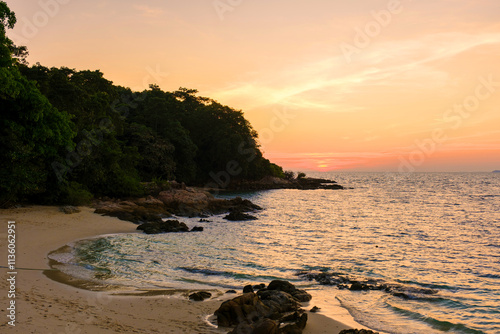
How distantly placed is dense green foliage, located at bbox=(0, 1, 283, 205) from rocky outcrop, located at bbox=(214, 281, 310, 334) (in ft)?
51.6

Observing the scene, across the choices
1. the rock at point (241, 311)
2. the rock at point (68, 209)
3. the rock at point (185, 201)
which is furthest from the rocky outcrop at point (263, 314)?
the rock at point (185, 201)

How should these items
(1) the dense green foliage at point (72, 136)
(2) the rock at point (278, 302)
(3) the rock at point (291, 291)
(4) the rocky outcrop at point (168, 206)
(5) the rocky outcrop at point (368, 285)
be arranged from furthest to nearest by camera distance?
(4) the rocky outcrop at point (168, 206), (1) the dense green foliage at point (72, 136), (5) the rocky outcrop at point (368, 285), (3) the rock at point (291, 291), (2) the rock at point (278, 302)

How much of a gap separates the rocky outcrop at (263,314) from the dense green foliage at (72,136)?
15.7 meters

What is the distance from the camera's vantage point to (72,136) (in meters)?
24.1

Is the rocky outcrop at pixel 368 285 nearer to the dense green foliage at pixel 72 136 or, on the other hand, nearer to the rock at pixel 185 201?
the dense green foliage at pixel 72 136

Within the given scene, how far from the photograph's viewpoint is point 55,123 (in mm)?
22406

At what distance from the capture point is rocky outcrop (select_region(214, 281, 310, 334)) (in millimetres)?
7661

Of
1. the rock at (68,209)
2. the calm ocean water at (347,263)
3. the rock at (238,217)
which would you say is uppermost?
the rock at (68,209)

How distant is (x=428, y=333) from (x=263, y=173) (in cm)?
7800

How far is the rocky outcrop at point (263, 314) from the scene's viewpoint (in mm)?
7661

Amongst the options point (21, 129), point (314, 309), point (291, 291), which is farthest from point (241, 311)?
point (21, 129)

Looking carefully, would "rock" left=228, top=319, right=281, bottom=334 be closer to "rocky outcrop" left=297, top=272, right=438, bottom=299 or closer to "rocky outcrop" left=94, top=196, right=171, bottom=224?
"rocky outcrop" left=297, top=272, right=438, bottom=299

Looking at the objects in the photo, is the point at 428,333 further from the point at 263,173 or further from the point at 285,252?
the point at 263,173

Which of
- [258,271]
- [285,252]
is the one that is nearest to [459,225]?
[285,252]
